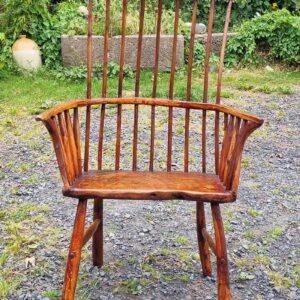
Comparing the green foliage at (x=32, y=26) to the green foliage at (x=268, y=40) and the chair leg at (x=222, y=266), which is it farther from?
the chair leg at (x=222, y=266)

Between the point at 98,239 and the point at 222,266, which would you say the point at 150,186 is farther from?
the point at 98,239

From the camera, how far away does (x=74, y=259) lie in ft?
6.45

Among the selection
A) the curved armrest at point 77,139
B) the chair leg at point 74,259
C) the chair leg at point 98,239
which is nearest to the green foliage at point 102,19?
the chair leg at point 98,239

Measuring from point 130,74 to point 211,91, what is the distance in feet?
3.54

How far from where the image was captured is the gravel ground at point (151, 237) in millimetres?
2471

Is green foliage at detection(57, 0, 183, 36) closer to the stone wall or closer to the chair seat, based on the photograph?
the stone wall

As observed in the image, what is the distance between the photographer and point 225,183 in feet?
6.72

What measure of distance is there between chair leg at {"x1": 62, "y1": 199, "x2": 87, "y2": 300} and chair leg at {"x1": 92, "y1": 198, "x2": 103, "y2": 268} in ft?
1.40

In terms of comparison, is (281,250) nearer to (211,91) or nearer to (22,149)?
(22,149)

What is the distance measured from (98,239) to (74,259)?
1.83 feet

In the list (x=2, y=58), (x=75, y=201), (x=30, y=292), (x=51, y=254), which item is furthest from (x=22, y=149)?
(x=2, y=58)

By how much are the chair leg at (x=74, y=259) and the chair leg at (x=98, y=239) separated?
0.43m

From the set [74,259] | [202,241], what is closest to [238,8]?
[202,241]

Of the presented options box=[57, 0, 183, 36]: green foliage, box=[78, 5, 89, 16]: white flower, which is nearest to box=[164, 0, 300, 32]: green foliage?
box=[57, 0, 183, 36]: green foliage
